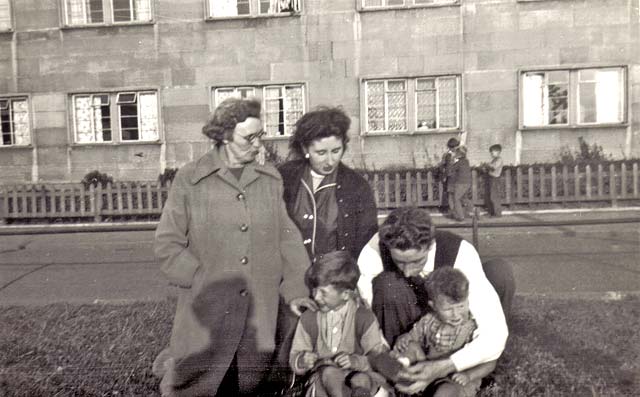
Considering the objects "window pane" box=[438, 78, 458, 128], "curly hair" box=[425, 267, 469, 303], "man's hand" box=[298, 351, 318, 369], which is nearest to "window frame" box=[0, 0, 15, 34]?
"window pane" box=[438, 78, 458, 128]

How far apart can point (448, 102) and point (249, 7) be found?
556 centimetres

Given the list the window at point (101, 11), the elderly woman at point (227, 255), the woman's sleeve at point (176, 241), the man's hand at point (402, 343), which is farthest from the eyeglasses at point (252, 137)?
the window at point (101, 11)

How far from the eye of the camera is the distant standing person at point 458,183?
564 inches

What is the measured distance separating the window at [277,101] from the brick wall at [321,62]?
28cm

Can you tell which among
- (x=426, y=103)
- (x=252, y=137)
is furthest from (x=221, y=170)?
(x=426, y=103)

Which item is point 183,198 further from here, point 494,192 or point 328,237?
point 494,192

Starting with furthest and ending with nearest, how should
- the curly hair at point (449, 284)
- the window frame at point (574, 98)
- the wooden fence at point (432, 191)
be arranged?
the window frame at point (574, 98)
the wooden fence at point (432, 191)
the curly hair at point (449, 284)

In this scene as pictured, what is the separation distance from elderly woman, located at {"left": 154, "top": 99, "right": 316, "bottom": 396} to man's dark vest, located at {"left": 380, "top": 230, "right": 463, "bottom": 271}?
0.44m

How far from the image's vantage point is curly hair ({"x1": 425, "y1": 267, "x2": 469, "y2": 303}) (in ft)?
10.9

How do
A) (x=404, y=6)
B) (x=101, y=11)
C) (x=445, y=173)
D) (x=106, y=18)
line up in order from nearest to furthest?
(x=445, y=173)
(x=404, y=6)
(x=106, y=18)
(x=101, y=11)

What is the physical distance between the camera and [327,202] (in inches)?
158

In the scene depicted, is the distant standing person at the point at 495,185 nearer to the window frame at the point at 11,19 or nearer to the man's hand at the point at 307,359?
the man's hand at the point at 307,359

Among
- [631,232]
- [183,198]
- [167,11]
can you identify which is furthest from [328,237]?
[167,11]

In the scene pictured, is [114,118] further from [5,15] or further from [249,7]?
[249,7]
